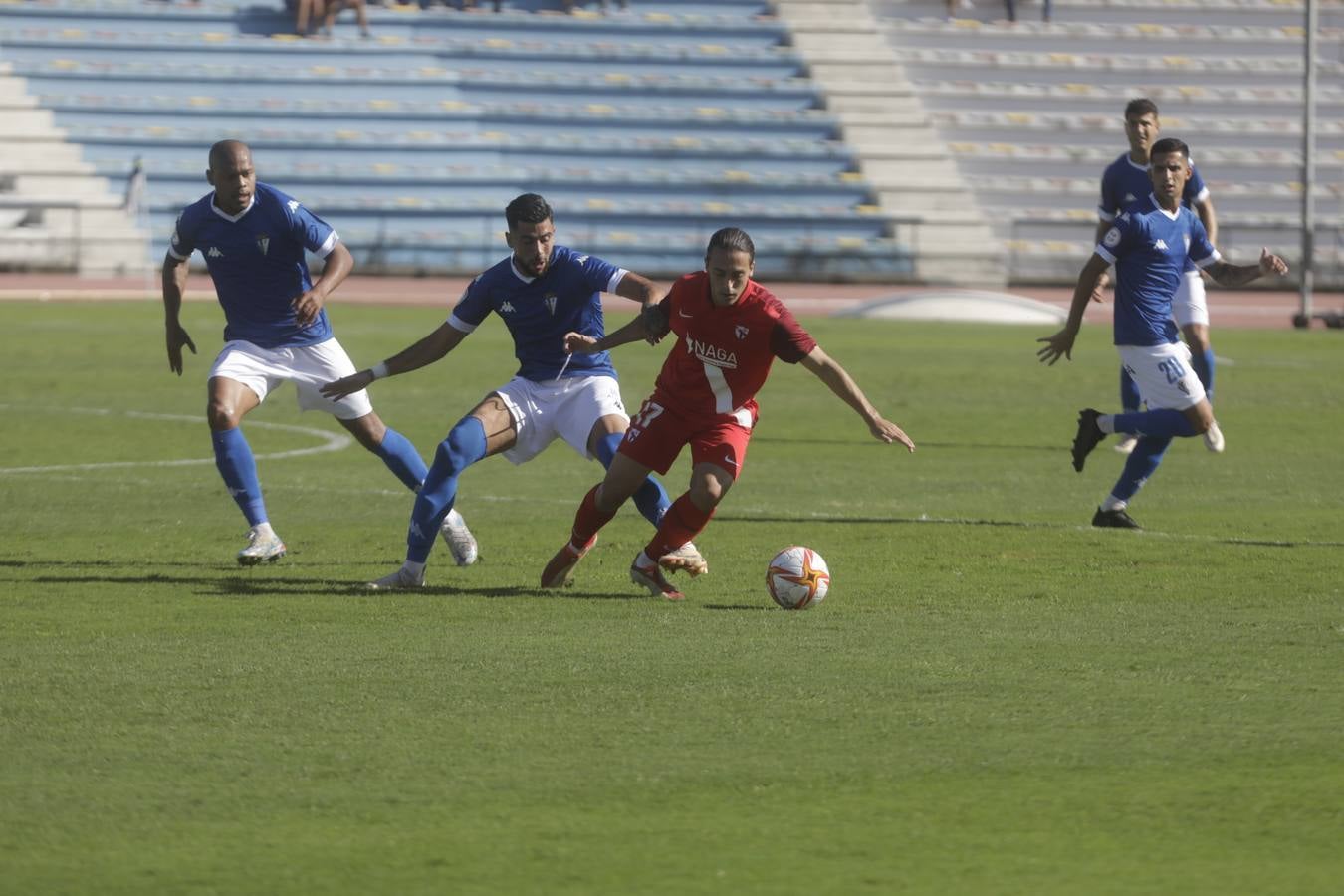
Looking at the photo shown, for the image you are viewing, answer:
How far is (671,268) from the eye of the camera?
38250 millimetres

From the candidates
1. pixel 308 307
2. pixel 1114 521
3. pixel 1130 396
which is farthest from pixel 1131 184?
Result: pixel 308 307

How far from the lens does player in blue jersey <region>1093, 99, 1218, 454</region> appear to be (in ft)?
43.8

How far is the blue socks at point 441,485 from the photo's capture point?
8.77 meters

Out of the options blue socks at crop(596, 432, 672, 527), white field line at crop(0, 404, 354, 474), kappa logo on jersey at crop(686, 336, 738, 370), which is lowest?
white field line at crop(0, 404, 354, 474)

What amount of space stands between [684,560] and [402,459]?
7.15ft

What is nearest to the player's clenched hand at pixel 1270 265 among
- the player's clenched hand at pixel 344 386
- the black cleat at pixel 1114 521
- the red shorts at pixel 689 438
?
the black cleat at pixel 1114 521

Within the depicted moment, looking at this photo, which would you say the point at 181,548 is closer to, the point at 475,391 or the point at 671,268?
the point at 475,391

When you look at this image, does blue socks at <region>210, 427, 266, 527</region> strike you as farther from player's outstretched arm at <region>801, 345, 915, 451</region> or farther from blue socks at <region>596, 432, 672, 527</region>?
player's outstretched arm at <region>801, 345, 915, 451</region>

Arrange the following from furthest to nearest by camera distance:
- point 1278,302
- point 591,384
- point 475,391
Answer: point 1278,302 < point 475,391 < point 591,384

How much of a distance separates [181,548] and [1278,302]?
29.9 metres

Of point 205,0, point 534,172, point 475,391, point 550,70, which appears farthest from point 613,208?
point 475,391

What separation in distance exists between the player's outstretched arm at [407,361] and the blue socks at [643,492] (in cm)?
80

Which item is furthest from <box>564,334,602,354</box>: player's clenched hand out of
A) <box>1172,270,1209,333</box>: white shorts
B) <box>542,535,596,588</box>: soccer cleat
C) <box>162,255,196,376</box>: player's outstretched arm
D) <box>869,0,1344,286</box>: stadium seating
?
<box>869,0,1344,286</box>: stadium seating

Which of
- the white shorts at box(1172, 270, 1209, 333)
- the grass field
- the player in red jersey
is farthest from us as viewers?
the white shorts at box(1172, 270, 1209, 333)
